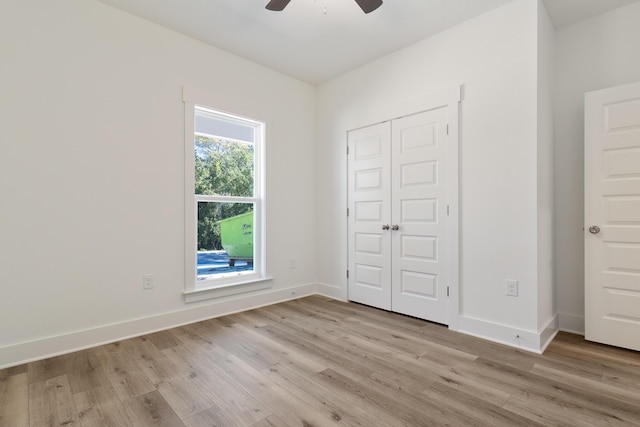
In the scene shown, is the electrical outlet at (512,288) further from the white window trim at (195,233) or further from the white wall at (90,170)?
the white wall at (90,170)

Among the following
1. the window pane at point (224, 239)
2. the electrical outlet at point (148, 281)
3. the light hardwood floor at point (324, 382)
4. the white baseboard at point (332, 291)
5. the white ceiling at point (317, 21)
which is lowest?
the light hardwood floor at point (324, 382)

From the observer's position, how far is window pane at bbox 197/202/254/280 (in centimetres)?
338

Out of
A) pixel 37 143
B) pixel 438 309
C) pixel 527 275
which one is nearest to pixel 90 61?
pixel 37 143

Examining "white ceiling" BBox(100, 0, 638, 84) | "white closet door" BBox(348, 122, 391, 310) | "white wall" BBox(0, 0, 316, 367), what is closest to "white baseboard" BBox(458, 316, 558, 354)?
"white closet door" BBox(348, 122, 391, 310)

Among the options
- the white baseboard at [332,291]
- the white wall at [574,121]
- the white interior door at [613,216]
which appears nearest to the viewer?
the white interior door at [613,216]

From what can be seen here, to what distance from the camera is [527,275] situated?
2.56 meters

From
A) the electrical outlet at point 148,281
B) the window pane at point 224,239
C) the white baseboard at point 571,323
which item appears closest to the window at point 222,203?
the window pane at point 224,239

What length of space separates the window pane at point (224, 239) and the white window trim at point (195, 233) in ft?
0.25

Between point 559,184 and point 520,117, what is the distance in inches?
35.7

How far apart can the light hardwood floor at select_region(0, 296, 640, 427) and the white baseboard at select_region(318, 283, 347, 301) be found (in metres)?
1.10

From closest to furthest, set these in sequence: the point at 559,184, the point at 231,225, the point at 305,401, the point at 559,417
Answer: the point at 559,417 → the point at 305,401 → the point at 559,184 → the point at 231,225

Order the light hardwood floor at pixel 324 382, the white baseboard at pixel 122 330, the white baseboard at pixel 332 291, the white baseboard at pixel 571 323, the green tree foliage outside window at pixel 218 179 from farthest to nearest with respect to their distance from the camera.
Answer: the white baseboard at pixel 332 291, the green tree foliage outside window at pixel 218 179, the white baseboard at pixel 571 323, the white baseboard at pixel 122 330, the light hardwood floor at pixel 324 382

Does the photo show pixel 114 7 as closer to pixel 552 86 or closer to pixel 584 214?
pixel 552 86

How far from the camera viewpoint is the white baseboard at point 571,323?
9.37 ft
